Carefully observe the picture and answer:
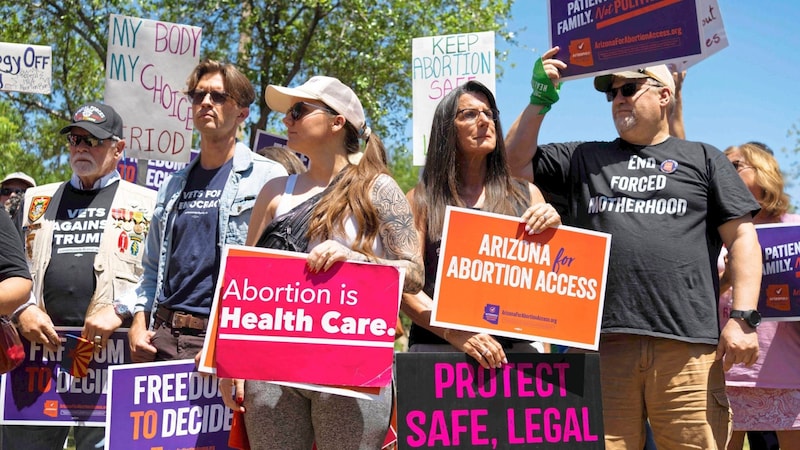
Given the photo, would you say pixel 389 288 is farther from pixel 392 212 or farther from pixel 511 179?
pixel 511 179

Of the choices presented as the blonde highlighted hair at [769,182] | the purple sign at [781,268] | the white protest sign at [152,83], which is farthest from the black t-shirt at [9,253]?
the blonde highlighted hair at [769,182]

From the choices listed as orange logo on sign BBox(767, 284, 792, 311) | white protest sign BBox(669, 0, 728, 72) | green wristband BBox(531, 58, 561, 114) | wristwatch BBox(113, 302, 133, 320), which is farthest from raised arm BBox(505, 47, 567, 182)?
wristwatch BBox(113, 302, 133, 320)

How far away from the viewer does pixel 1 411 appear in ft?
15.0

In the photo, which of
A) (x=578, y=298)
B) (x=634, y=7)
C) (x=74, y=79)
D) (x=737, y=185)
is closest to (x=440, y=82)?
(x=634, y=7)

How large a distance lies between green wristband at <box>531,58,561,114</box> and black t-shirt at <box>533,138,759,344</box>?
0.34 meters

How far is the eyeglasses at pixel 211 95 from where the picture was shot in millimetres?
4281

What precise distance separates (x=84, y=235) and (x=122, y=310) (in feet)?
2.68

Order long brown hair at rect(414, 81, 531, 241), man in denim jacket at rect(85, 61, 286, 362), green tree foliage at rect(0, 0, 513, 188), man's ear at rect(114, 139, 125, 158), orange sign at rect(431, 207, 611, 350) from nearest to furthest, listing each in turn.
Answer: orange sign at rect(431, 207, 611, 350) < long brown hair at rect(414, 81, 531, 241) < man in denim jacket at rect(85, 61, 286, 362) < man's ear at rect(114, 139, 125, 158) < green tree foliage at rect(0, 0, 513, 188)

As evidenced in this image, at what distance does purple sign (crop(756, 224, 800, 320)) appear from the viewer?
190 inches

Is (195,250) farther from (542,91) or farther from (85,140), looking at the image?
(542,91)

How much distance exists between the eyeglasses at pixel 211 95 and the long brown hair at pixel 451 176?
41.0 inches

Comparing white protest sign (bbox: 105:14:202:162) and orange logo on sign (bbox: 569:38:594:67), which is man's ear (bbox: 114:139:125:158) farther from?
orange logo on sign (bbox: 569:38:594:67)

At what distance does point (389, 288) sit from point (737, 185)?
1.81 metres

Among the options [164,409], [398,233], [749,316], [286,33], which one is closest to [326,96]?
[398,233]
